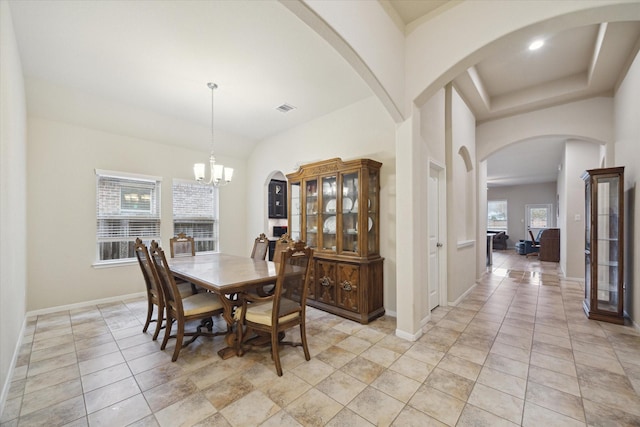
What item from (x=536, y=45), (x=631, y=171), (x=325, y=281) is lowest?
(x=325, y=281)

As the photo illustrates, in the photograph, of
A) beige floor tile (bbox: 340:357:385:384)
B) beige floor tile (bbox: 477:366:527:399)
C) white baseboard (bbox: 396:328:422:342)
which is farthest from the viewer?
white baseboard (bbox: 396:328:422:342)

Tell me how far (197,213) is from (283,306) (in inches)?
148

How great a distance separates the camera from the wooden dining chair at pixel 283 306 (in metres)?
2.23

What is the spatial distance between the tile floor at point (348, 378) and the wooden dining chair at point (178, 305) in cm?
20

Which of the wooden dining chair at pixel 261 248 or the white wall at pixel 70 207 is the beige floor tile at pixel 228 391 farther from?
the white wall at pixel 70 207

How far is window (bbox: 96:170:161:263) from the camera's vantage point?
422 cm

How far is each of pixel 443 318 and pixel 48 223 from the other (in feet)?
18.4

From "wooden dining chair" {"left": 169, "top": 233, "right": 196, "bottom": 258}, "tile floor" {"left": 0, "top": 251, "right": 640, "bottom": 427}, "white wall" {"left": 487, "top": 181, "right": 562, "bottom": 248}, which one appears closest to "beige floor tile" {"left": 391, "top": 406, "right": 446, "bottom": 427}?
"tile floor" {"left": 0, "top": 251, "right": 640, "bottom": 427}

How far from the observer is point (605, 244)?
3.49 m

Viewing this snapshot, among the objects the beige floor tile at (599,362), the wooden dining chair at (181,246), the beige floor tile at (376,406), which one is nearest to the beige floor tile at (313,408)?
the beige floor tile at (376,406)

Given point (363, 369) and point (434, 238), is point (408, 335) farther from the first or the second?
point (434, 238)

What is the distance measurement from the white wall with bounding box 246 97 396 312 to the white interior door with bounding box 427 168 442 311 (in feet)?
2.03

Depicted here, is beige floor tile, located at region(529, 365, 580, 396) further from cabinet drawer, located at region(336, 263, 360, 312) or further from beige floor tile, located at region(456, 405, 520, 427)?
cabinet drawer, located at region(336, 263, 360, 312)

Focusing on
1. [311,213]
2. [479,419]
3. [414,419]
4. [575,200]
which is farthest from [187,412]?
[575,200]
